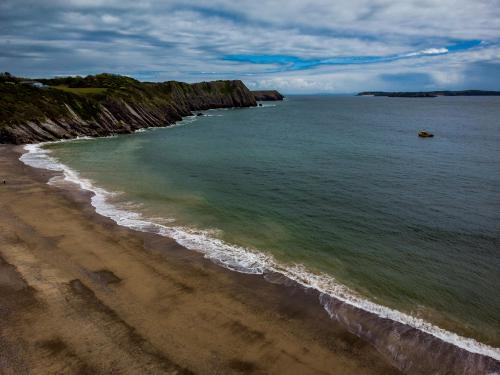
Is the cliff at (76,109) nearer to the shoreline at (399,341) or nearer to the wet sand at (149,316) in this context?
the wet sand at (149,316)

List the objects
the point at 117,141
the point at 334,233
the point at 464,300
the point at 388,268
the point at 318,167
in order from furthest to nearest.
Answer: the point at 117,141, the point at 318,167, the point at 334,233, the point at 388,268, the point at 464,300

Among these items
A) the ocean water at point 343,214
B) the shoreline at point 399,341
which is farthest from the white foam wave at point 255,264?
the shoreline at point 399,341

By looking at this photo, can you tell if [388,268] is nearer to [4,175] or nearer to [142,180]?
[142,180]

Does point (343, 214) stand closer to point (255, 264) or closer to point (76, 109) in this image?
point (255, 264)

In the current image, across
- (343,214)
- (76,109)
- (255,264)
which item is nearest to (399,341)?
(255,264)

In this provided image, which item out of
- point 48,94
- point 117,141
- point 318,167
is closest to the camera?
point 318,167

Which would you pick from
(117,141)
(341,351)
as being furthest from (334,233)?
(117,141)
